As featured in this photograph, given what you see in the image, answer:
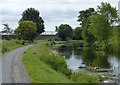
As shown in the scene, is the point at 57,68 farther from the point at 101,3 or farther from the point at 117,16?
the point at 101,3

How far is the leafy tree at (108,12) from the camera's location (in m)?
59.5

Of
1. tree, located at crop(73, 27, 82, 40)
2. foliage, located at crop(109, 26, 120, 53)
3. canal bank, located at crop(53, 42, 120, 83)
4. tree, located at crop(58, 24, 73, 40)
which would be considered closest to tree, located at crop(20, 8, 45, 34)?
tree, located at crop(58, 24, 73, 40)

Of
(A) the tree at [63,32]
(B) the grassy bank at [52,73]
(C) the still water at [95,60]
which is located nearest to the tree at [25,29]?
(C) the still water at [95,60]

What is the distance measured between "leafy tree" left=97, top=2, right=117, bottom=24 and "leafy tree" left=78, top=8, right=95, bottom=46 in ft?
40.9

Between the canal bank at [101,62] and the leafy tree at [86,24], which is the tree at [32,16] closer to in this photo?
the leafy tree at [86,24]

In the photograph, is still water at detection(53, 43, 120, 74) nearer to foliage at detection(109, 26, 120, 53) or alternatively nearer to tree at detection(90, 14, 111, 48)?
foliage at detection(109, 26, 120, 53)

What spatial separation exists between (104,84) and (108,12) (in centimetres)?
4489

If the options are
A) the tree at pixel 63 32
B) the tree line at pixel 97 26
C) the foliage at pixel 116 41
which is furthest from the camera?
the tree at pixel 63 32

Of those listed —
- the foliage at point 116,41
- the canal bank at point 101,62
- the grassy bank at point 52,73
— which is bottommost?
the canal bank at point 101,62

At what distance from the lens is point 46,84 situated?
1138 centimetres

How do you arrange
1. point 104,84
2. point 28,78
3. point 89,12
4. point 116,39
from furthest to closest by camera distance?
1. point 89,12
2. point 116,39
3. point 104,84
4. point 28,78

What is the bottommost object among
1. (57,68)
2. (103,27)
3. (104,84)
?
(104,84)

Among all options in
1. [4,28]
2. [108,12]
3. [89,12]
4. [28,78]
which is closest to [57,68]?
[28,78]

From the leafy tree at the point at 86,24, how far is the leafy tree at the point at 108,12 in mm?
12473
